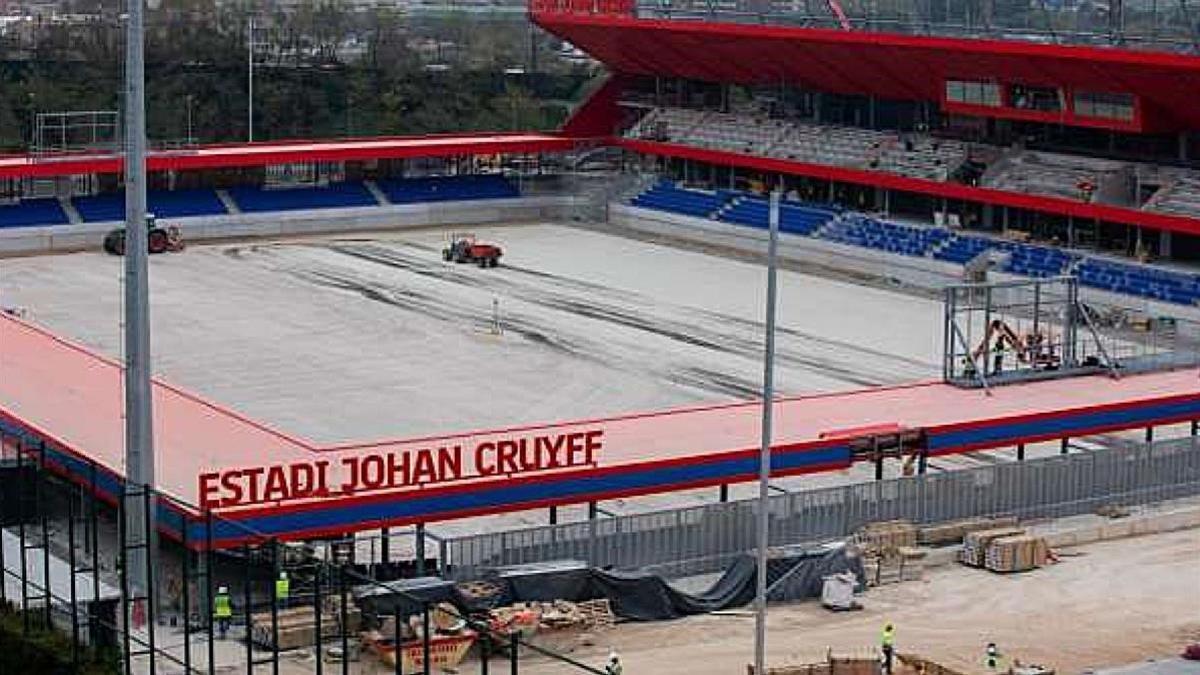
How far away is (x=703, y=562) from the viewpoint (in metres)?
31.9

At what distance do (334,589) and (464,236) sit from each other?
3966cm

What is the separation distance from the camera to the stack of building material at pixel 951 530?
33.4 metres

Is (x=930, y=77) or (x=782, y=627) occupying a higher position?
(x=930, y=77)

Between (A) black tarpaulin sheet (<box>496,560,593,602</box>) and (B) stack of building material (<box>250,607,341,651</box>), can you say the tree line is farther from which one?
(B) stack of building material (<box>250,607,341,651</box>)

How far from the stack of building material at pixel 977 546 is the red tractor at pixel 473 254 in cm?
2980

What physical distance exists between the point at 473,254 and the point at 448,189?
11283 millimetres

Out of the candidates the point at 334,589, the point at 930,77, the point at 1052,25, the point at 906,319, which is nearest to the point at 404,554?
the point at 334,589

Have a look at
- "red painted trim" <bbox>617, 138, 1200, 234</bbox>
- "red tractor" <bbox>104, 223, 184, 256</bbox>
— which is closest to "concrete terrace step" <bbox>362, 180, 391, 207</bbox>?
"red tractor" <bbox>104, 223, 184, 256</bbox>

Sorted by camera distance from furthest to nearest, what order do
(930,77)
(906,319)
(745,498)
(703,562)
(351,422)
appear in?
1. (930,77)
2. (906,319)
3. (351,422)
4. (745,498)
5. (703,562)

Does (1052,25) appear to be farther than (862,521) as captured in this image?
Yes

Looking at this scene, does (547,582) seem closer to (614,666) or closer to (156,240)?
(614,666)

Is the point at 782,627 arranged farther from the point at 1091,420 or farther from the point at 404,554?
the point at 1091,420

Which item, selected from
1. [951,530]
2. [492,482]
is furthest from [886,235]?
[492,482]

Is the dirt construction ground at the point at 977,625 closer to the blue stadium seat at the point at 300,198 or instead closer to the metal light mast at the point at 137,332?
the metal light mast at the point at 137,332
